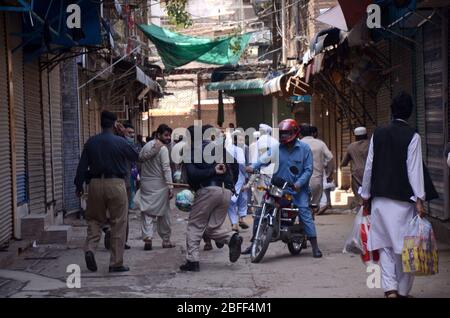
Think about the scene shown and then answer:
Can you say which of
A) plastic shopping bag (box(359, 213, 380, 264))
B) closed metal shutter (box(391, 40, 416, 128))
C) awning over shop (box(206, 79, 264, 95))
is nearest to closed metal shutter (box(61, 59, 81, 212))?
closed metal shutter (box(391, 40, 416, 128))

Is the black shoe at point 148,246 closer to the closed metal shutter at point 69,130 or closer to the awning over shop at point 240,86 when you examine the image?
the closed metal shutter at point 69,130

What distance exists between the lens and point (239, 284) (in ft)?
27.0

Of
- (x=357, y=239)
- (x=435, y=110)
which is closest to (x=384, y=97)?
(x=435, y=110)

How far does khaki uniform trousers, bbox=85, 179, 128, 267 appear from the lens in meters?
8.89

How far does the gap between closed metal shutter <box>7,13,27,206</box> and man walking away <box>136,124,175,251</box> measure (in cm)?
202

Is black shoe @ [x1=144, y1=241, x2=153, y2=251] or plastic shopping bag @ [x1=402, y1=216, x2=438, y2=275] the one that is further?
black shoe @ [x1=144, y1=241, x2=153, y2=251]

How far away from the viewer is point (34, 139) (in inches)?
514

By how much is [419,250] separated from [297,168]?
3.74 metres

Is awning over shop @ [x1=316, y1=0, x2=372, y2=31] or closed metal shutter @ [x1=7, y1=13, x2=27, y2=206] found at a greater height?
awning over shop @ [x1=316, y1=0, x2=372, y2=31]

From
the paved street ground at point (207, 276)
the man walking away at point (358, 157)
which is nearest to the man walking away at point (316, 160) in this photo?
the man walking away at point (358, 157)

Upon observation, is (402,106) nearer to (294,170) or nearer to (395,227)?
(395,227)

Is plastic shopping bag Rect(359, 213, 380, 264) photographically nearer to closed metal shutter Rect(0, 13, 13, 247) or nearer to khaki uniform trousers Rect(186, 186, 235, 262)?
khaki uniform trousers Rect(186, 186, 235, 262)

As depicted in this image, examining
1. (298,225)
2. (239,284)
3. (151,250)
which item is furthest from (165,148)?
(239,284)
